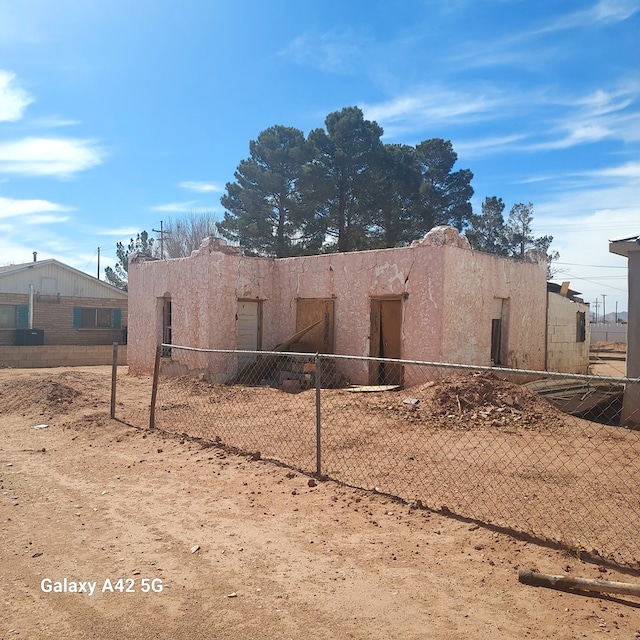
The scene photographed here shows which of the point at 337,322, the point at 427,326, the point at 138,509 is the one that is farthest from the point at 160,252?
the point at 138,509

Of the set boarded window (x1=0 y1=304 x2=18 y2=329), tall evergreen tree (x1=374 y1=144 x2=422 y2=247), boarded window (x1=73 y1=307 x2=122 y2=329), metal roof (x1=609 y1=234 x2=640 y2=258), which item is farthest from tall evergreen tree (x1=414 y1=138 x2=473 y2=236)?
boarded window (x1=0 y1=304 x2=18 y2=329)

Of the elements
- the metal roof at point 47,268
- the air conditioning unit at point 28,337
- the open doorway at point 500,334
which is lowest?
the air conditioning unit at point 28,337

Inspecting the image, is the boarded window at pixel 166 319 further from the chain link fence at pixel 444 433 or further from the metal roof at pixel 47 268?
the metal roof at pixel 47 268

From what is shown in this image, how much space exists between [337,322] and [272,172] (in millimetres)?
14646

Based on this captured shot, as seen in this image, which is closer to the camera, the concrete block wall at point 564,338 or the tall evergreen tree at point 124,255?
the concrete block wall at point 564,338

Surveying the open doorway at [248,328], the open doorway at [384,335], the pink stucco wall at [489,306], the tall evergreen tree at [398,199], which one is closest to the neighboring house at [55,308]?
the tall evergreen tree at [398,199]

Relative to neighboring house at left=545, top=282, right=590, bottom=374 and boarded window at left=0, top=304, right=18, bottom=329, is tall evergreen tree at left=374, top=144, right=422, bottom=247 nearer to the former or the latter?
neighboring house at left=545, top=282, right=590, bottom=374

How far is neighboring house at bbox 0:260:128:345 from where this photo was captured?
2389 centimetres

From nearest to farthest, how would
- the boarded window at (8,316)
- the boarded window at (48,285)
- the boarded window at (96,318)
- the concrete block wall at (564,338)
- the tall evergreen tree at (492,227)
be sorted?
the concrete block wall at (564,338)
the boarded window at (8,316)
the boarded window at (96,318)
the boarded window at (48,285)
the tall evergreen tree at (492,227)

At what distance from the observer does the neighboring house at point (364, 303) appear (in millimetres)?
11734

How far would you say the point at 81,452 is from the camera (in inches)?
263

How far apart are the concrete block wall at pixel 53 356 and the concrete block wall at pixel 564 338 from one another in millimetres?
15594

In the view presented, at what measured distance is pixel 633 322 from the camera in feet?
29.2

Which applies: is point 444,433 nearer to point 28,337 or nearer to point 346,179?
point 346,179
